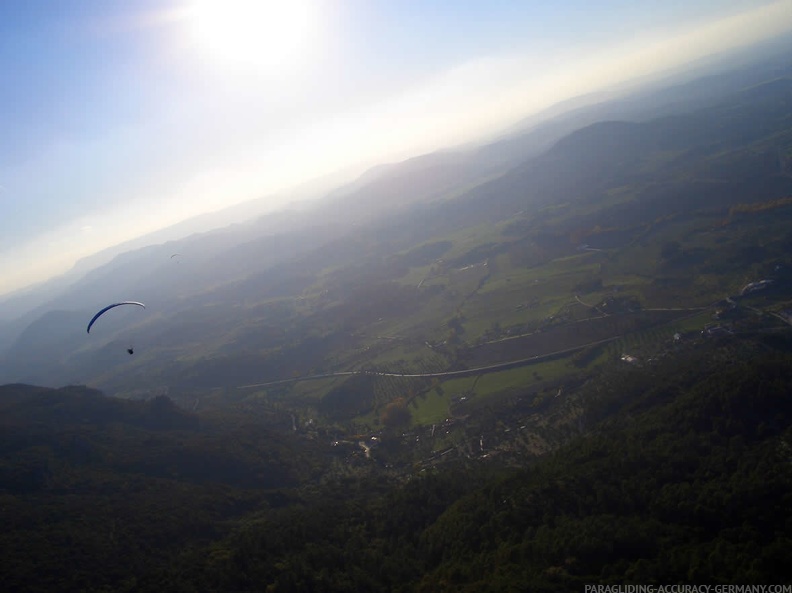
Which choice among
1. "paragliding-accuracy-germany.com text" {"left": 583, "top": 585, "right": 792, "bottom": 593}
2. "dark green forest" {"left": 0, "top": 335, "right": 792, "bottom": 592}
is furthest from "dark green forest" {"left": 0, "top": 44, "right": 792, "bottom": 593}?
"paragliding-accuracy-germany.com text" {"left": 583, "top": 585, "right": 792, "bottom": 593}

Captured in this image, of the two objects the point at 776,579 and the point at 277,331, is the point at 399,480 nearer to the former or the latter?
the point at 776,579

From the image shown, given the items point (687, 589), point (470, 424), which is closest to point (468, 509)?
point (687, 589)

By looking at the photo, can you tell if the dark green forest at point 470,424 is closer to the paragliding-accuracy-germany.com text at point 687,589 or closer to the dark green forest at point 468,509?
the dark green forest at point 468,509

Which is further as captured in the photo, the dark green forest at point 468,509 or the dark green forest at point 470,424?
the dark green forest at point 470,424

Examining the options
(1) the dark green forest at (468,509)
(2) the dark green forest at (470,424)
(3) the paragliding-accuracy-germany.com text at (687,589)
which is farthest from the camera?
(2) the dark green forest at (470,424)

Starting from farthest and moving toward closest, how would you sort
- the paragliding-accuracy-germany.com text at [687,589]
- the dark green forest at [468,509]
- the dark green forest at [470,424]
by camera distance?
the dark green forest at [470,424] < the dark green forest at [468,509] < the paragliding-accuracy-germany.com text at [687,589]

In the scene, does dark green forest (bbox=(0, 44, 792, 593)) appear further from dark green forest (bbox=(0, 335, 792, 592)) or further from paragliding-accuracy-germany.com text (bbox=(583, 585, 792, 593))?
paragliding-accuracy-germany.com text (bbox=(583, 585, 792, 593))

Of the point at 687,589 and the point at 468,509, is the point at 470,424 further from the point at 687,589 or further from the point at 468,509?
the point at 687,589

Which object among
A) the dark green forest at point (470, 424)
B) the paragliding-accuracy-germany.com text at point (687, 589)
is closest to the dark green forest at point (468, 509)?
the dark green forest at point (470, 424)

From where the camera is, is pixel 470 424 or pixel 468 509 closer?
pixel 468 509
